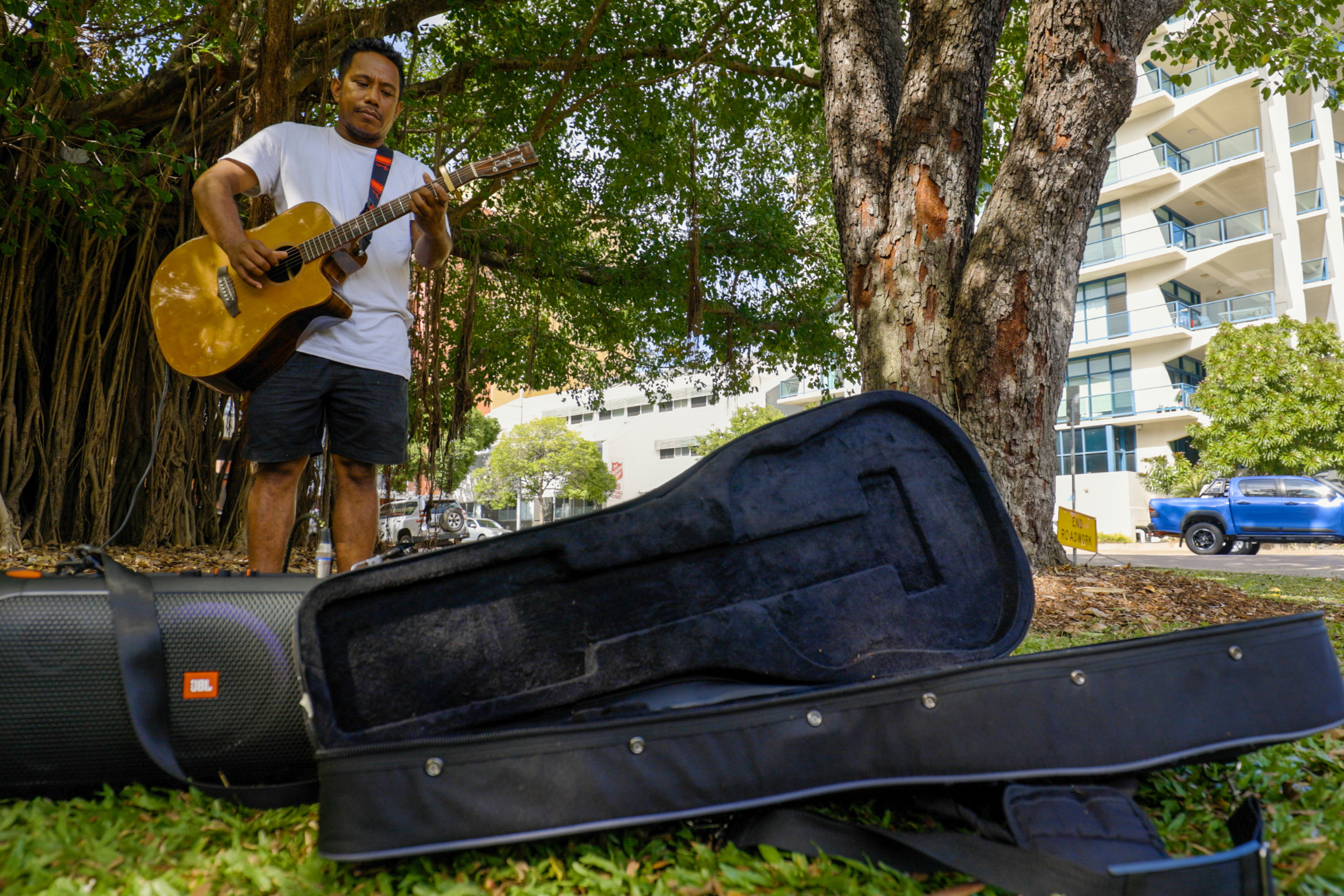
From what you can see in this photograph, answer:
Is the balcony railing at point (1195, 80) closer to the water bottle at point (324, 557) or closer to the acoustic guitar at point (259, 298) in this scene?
the acoustic guitar at point (259, 298)

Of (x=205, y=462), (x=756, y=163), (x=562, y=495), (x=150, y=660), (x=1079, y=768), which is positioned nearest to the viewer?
(x=1079, y=768)

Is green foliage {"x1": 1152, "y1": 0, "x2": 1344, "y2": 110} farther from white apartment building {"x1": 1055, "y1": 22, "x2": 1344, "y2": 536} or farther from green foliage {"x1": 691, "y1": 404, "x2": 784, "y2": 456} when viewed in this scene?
green foliage {"x1": 691, "y1": 404, "x2": 784, "y2": 456}

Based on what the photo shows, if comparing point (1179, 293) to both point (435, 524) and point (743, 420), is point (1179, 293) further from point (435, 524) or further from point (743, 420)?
point (435, 524)

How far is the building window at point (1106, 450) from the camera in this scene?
24031 millimetres

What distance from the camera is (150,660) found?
1.31 m

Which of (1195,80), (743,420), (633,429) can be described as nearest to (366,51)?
(1195,80)

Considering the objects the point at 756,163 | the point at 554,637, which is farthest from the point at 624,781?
the point at 756,163

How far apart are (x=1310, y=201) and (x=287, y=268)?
29029mm

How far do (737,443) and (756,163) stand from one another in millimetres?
8658

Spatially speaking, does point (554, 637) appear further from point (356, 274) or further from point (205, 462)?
point (205, 462)

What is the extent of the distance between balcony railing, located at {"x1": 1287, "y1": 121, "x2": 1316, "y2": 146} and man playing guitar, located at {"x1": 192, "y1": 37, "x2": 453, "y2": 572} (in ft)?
91.1

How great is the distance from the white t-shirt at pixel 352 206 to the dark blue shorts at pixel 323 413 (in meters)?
0.05

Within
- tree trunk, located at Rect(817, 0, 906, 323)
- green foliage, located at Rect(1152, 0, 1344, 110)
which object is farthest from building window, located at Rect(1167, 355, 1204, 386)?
tree trunk, located at Rect(817, 0, 906, 323)

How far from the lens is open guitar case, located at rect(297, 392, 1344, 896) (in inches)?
42.7
